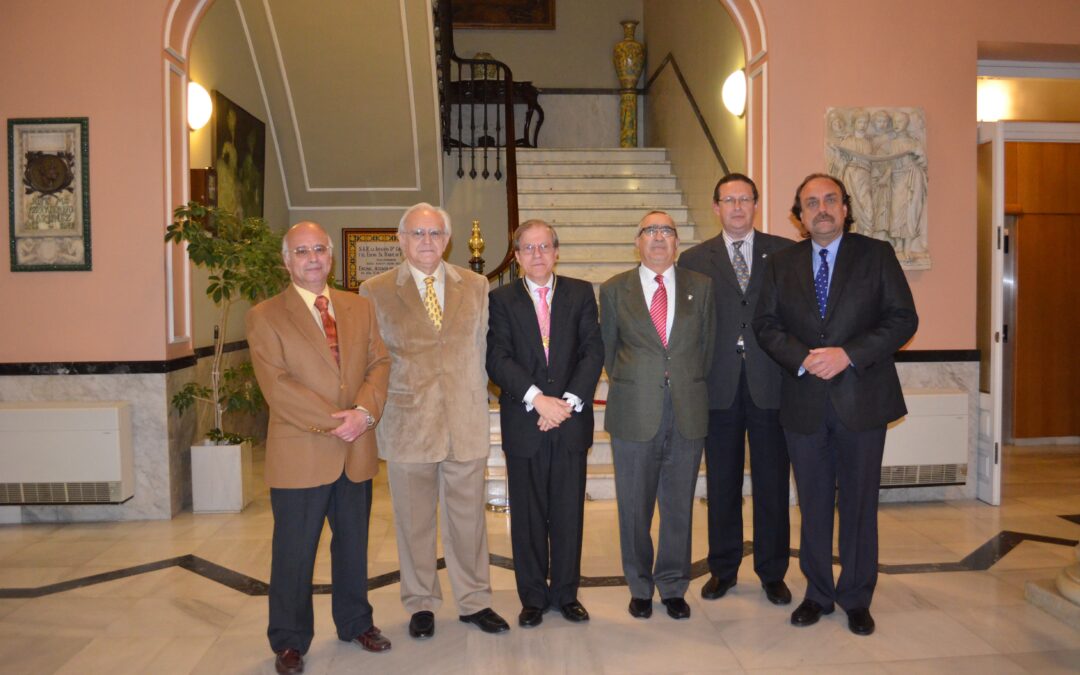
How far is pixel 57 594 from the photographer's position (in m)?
3.62

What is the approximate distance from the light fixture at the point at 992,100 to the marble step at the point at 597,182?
307cm

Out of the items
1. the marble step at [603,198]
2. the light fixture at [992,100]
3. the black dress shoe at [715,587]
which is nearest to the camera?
the black dress shoe at [715,587]

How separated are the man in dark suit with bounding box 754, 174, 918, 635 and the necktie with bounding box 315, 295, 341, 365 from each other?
→ 160 centimetres

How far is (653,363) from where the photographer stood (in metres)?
3.15

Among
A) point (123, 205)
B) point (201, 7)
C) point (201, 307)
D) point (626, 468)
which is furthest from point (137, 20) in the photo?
point (626, 468)

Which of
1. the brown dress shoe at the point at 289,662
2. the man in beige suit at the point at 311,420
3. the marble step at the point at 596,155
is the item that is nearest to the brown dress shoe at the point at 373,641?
the man in beige suit at the point at 311,420

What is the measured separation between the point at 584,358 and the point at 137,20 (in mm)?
3421

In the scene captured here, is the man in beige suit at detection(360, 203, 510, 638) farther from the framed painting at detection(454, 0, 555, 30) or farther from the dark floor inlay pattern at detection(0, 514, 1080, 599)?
the framed painting at detection(454, 0, 555, 30)

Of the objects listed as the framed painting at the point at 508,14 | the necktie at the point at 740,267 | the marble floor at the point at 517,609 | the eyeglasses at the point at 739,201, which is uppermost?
the framed painting at the point at 508,14

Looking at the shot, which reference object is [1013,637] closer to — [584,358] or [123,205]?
[584,358]

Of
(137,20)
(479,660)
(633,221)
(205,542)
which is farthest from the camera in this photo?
(633,221)

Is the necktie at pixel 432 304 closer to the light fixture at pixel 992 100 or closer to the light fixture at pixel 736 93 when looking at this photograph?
the light fixture at pixel 736 93

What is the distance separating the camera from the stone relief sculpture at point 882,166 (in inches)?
192

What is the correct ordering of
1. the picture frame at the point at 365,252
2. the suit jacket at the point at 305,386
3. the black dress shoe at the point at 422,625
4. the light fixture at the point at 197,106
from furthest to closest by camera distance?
1. the picture frame at the point at 365,252
2. the light fixture at the point at 197,106
3. the black dress shoe at the point at 422,625
4. the suit jacket at the point at 305,386
